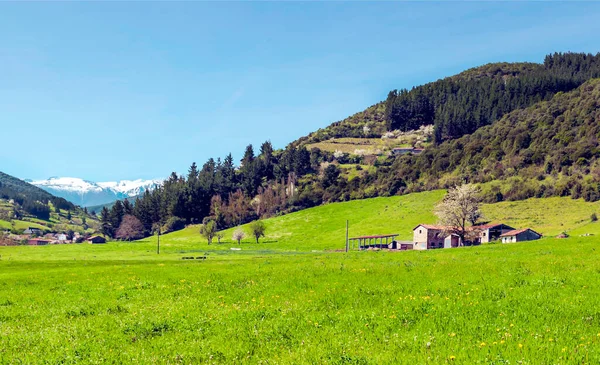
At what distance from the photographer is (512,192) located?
135 m

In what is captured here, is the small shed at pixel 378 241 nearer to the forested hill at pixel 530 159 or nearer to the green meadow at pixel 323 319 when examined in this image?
the forested hill at pixel 530 159

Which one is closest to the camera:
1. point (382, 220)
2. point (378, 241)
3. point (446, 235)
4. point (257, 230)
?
point (446, 235)

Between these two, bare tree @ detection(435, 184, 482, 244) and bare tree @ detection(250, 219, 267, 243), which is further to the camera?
bare tree @ detection(250, 219, 267, 243)

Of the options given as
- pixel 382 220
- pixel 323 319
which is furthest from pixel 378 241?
pixel 323 319

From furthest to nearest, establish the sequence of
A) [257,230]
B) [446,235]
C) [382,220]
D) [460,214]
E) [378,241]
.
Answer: [257,230], [382,220], [378,241], [446,235], [460,214]

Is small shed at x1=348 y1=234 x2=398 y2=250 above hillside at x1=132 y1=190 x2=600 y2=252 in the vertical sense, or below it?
below

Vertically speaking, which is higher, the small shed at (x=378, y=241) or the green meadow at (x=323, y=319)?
the green meadow at (x=323, y=319)

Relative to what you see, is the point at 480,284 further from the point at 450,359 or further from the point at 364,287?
the point at 450,359

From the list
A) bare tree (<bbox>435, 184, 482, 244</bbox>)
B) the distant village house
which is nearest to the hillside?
the distant village house

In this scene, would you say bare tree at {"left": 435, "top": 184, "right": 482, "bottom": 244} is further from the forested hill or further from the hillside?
the forested hill

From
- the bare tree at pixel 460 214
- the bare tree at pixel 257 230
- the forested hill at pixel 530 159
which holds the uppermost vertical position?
the forested hill at pixel 530 159

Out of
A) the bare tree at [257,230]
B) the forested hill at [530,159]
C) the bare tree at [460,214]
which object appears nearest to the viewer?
the bare tree at [460,214]

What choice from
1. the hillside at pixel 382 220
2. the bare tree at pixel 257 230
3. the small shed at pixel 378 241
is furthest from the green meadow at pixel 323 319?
the bare tree at pixel 257 230

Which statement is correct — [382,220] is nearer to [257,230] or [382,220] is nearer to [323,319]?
[257,230]
